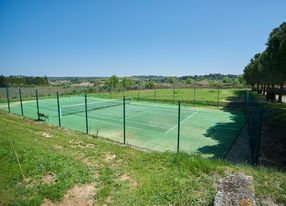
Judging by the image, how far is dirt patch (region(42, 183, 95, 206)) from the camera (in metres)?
4.23

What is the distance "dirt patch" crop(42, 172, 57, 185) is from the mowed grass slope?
0.05m

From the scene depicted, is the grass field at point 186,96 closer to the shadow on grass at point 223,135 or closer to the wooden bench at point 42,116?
the shadow on grass at point 223,135

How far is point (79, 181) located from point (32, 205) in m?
1.03

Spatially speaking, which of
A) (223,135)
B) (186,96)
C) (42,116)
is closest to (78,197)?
(223,135)

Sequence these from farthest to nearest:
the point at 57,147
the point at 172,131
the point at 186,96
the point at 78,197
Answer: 1. the point at 186,96
2. the point at 172,131
3. the point at 57,147
4. the point at 78,197

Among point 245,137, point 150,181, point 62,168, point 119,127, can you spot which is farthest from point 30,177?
point 245,137

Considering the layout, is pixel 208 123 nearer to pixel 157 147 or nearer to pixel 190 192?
pixel 157 147

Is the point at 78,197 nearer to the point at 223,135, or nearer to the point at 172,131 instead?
the point at 172,131

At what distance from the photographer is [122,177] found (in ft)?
16.7

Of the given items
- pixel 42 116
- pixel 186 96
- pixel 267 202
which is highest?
pixel 267 202

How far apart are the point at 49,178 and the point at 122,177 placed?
167 cm

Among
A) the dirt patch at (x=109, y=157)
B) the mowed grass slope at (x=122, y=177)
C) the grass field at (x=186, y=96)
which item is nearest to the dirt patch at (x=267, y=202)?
the mowed grass slope at (x=122, y=177)

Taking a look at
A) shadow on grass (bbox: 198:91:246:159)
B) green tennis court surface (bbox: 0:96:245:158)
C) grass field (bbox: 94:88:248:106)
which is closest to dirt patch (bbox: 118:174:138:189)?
green tennis court surface (bbox: 0:96:245:158)

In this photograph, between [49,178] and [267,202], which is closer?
[267,202]
